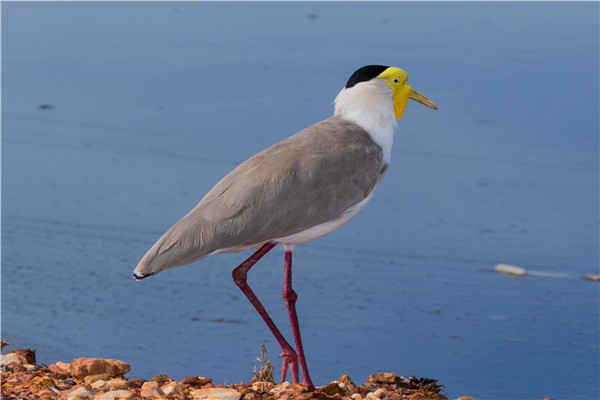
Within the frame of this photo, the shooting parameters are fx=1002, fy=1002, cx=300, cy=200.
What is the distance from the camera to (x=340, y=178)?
176 inches

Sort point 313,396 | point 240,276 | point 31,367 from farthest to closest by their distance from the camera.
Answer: point 240,276 < point 31,367 < point 313,396

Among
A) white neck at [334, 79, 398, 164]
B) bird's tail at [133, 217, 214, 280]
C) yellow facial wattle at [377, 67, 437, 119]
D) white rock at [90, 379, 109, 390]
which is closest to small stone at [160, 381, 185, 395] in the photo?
white rock at [90, 379, 109, 390]

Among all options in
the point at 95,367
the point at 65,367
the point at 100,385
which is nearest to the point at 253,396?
the point at 100,385

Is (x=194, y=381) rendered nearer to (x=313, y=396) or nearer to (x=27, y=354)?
(x=313, y=396)

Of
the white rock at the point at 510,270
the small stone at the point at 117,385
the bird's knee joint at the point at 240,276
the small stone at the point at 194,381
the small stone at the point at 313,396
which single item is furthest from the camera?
the white rock at the point at 510,270

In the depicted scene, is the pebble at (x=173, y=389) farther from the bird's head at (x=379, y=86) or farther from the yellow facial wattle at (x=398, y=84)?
the yellow facial wattle at (x=398, y=84)

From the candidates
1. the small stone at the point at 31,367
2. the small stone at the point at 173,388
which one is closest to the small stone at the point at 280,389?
the small stone at the point at 173,388

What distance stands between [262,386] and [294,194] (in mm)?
840

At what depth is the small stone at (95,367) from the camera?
14.7 feet

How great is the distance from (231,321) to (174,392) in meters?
2.08

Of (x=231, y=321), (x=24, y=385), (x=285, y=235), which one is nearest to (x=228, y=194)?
(x=285, y=235)

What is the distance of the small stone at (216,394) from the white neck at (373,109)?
4.39 ft

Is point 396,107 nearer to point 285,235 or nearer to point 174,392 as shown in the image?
point 285,235

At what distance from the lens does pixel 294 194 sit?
438 cm
